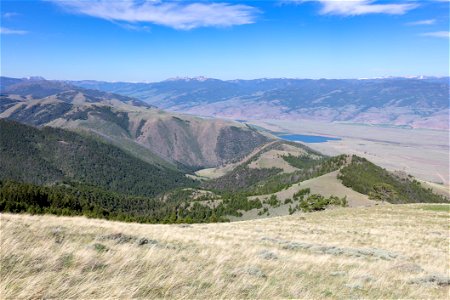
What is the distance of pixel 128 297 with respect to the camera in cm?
711

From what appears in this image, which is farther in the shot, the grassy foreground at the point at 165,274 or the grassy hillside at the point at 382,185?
the grassy hillside at the point at 382,185

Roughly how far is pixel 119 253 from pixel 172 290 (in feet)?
11.7

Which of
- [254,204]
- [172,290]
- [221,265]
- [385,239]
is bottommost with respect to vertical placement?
[254,204]

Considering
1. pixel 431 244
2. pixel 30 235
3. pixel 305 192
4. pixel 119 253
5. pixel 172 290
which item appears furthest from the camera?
pixel 305 192

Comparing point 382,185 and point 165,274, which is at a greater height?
point 165,274

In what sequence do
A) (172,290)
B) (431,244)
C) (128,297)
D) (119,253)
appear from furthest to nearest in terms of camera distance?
(431,244) → (119,253) → (172,290) → (128,297)

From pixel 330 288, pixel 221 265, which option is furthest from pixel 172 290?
pixel 330 288

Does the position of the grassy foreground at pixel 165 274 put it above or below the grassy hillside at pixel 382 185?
above

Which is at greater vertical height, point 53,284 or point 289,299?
point 53,284

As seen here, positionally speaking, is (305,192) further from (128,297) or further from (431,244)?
(128,297)

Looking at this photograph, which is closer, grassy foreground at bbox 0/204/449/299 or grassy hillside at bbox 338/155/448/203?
grassy foreground at bbox 0/204/449/299

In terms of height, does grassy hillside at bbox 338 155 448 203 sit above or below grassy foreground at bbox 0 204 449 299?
below

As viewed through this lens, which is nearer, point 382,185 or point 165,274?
point 165,274

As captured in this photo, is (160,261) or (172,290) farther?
(160,261)
